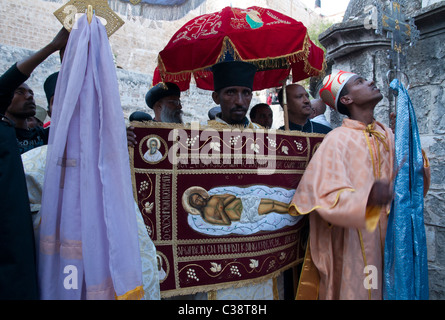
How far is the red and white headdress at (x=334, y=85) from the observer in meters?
2.80

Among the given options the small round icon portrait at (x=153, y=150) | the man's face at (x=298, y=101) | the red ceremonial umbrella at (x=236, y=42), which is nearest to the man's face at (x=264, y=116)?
the man's face at (x=298, y=101)

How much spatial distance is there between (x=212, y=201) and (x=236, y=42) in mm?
1386

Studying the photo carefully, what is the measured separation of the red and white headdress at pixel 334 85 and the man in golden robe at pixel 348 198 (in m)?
0.10

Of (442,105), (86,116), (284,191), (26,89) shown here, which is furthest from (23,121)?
(442,105)

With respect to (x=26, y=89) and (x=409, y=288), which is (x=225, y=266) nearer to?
(x=409, y=288)

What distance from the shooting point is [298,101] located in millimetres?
3561

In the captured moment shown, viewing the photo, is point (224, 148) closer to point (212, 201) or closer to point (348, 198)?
point (212, 201)

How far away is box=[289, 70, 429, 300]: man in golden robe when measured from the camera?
7.51ft

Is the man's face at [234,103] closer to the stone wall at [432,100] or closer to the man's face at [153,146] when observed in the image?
the man's face at [153,146]

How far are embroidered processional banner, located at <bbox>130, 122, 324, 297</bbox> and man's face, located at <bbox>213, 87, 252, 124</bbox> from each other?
0.41 metres

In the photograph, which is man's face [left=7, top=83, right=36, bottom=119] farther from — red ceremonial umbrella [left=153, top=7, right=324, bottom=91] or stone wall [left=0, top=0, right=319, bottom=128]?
stone wall [left=0, top=0, right=319, bottom=128]

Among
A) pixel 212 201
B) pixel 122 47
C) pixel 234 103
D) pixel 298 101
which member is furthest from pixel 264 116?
pixel 122 47

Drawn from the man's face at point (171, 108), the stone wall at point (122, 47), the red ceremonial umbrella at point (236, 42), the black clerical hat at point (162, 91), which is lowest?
the man's face at point (171, 108)

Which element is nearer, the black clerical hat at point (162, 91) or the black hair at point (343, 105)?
the black hair at point (343, 105)
